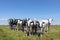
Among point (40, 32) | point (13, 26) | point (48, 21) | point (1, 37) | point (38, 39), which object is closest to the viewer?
point (1, 37)

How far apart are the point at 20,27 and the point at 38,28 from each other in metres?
5.80

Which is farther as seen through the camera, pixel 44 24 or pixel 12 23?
pixel 12 23

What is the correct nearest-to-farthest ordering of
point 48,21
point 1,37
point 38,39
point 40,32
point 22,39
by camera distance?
point 1,37
point 22,39
point 38,39
point 40,32
point 48,21

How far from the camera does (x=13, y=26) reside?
109ft

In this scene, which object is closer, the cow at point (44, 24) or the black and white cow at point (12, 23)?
the cow at point (44, 24)

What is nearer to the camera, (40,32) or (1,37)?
(1,37)

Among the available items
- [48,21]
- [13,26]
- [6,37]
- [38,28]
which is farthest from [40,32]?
[6,37]

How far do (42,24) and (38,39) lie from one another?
7.26 m

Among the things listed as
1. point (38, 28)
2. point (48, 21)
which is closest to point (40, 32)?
point (38, 28)

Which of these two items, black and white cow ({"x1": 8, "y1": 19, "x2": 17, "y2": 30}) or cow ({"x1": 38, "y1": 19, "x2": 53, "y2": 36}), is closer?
cow ({"x1": 38, "y1": 19, "x2": 53, "y2": 36})

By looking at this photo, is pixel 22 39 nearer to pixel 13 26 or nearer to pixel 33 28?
pixel 33 28

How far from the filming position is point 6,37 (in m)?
15.6

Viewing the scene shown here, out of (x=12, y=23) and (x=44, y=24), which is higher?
(x=12, y=23)

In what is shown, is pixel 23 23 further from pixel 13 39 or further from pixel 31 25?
pixel 13 39
